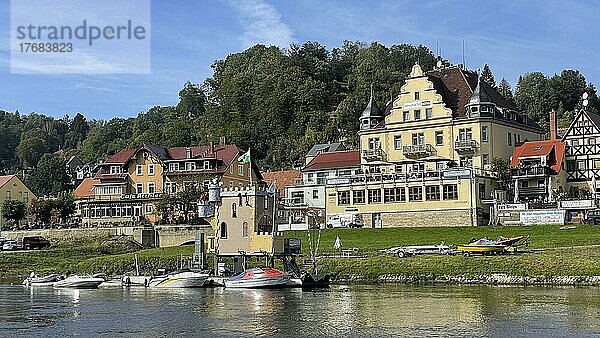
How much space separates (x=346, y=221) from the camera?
83875 mm

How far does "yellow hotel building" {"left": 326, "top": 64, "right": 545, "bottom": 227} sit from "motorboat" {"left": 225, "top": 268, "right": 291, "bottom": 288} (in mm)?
27418

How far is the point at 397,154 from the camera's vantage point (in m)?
92.1

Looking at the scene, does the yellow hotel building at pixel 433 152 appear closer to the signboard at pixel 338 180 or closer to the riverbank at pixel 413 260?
the signboard at pixel 338 180

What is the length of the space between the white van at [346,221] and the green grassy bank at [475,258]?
38.6ft

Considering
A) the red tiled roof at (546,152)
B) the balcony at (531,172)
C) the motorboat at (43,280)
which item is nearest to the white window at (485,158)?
the red tiled roof at (546,152)

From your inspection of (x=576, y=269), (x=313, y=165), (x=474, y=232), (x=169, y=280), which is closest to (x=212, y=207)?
(x=169, y=280)

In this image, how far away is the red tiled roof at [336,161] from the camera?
95.9 metres

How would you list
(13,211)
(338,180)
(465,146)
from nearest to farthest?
(465,146)
(338,180)
(13,211)

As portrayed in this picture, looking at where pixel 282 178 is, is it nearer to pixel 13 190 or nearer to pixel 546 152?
pixel 546 152

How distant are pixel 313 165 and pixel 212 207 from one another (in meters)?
33.7

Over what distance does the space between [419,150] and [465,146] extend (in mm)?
5239

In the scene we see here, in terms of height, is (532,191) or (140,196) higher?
(140,196)

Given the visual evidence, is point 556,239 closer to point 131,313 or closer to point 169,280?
point 169,280

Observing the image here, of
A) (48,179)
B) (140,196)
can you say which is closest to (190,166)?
(140,196)
